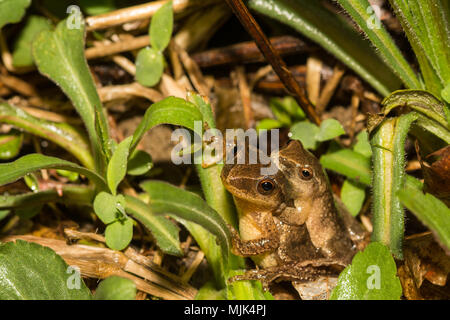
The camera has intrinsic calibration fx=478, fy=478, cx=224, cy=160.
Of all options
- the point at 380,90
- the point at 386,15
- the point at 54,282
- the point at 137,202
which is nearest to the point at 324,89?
the point at 380,90

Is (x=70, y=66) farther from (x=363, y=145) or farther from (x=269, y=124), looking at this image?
(x=363, y=145)

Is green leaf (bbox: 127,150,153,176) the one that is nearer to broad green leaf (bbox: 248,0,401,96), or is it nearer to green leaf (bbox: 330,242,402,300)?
broad green leaf (bbox: 248,0,401,96)

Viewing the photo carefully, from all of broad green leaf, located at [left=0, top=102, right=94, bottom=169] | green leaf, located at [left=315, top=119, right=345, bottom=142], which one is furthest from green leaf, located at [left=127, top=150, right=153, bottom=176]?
green leaf, located at [left=315, top=119, right=345, bottom=142]

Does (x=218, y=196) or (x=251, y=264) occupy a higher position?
(x=218, y=196)

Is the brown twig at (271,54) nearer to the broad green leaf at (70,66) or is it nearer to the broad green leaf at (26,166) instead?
the broad green leaf at (70,66)

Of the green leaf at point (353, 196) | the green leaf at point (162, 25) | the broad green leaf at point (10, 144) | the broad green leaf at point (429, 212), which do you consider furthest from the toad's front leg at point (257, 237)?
the broad green leaf at point (10, 144)

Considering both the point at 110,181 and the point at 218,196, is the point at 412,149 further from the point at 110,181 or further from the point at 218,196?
the point at 110,181

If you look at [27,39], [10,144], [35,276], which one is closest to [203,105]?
[35,276]
